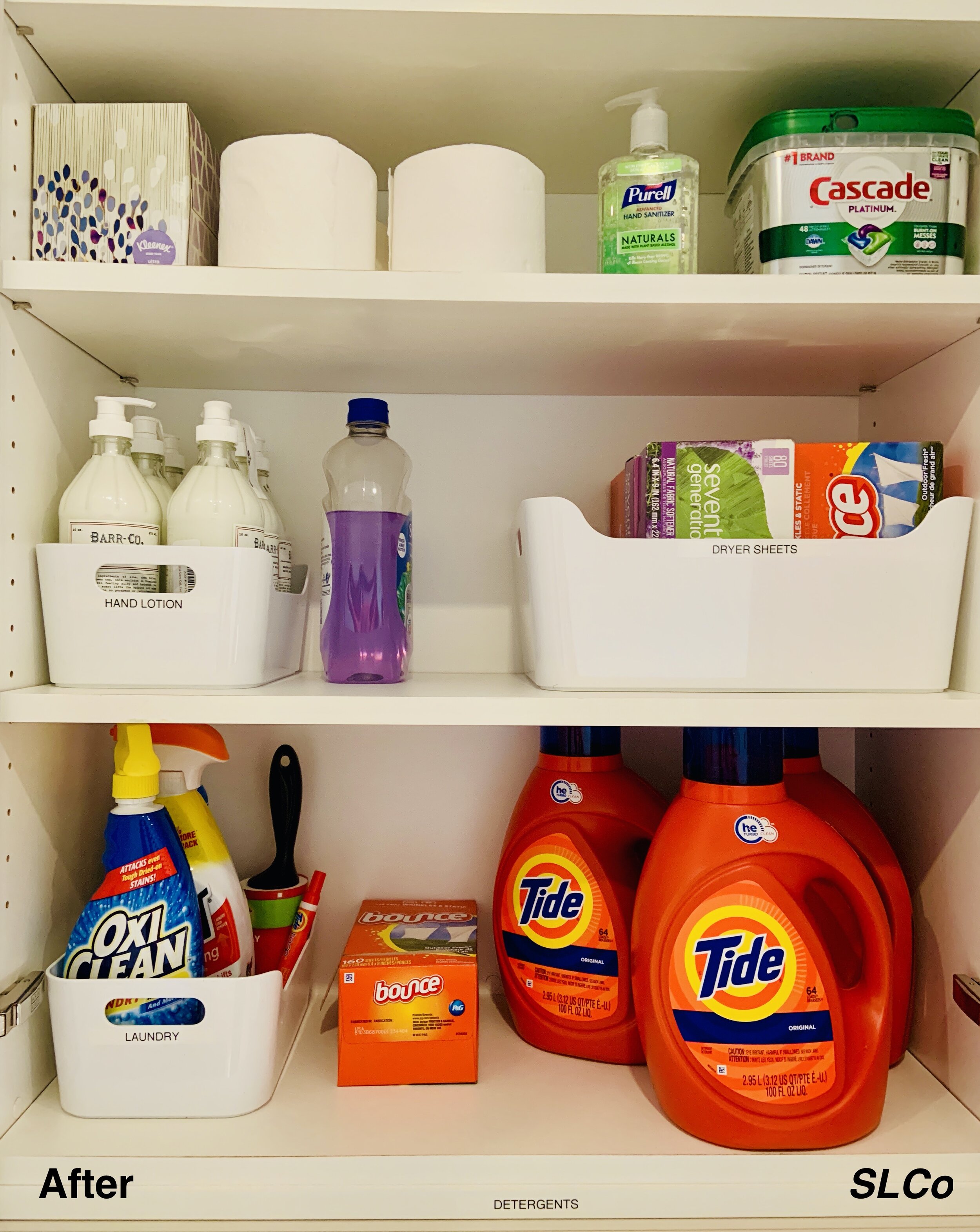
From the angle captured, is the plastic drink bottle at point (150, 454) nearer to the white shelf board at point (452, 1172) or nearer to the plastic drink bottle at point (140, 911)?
the plastic drink bottle at point (140, 911)

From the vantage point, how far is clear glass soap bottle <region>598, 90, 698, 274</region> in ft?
2.62

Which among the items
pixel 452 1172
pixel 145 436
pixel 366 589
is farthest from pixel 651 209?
pixel 452 1172

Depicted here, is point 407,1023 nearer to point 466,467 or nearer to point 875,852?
point 875,852

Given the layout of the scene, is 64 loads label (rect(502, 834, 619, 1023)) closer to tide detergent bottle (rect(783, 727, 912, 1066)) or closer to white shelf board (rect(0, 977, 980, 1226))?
white shelf board (rect(0, 977, 980, 1226))

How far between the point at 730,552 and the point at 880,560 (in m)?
0.14

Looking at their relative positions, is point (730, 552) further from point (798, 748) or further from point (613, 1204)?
point (613, 1204)

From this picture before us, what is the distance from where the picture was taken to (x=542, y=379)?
1.02 meters

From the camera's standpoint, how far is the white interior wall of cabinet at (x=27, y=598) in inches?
30.6

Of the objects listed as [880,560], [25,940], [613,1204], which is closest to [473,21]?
[880,560]

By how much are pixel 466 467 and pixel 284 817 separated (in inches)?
19.8

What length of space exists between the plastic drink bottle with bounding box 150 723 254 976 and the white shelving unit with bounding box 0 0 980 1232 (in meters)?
0.12

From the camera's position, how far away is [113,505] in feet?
2.66

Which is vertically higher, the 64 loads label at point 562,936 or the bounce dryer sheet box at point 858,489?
the bounce dryer sheet box at point 858,489

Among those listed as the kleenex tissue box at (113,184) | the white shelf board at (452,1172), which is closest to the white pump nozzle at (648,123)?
the kleenex tissue box at (113,184)
